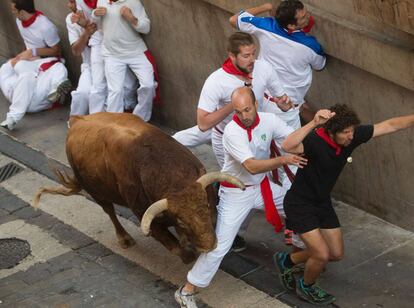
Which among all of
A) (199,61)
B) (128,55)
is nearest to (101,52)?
(128,55)

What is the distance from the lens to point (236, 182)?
758 cm

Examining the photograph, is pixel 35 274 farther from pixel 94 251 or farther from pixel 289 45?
pixel 289 45

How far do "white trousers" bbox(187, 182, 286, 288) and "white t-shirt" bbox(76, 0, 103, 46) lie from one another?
3.97m

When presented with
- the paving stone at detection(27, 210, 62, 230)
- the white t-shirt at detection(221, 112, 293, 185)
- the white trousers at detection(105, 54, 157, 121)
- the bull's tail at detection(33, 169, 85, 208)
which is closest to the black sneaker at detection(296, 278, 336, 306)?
the white t-shirt at detection(221, 112, 293, 185)

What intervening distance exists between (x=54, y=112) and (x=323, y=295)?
5.87 metres

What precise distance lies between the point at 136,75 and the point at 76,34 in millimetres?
970

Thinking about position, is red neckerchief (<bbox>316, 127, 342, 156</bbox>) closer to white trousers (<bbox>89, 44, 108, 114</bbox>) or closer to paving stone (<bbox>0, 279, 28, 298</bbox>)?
paving stone (<bbox>0, 279, 28, 298</bbox>)

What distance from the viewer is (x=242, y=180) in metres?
7.81

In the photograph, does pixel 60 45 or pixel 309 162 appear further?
pixel 60 45

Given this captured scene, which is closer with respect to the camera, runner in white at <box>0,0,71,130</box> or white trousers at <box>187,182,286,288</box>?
white trousers at <box>187,182,286,288</box>

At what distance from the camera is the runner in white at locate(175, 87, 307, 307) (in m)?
7.48

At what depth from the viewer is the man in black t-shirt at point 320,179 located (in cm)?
712

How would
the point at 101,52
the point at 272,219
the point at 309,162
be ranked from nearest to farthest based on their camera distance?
the point at 309,162, the point at 272,219, the point at 101,52

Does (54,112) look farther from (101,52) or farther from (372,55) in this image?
(372,55)
